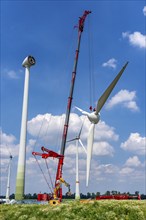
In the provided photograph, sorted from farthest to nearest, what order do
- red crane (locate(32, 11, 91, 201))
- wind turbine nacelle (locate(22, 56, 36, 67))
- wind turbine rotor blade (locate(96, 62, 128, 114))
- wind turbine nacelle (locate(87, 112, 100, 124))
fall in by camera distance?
wind turbine nacelle (locate(22, 56, 36, 67))
red crane (locate(32, 11, 91, 201))
wind turbine nacelle (locate(87, 112, 100, 124))
wind turbine rotor blade (locate(96, 62, 128, 114))

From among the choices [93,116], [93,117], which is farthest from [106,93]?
[93,117]

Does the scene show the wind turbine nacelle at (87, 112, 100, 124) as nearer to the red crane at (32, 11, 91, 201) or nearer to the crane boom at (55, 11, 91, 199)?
the red crane at (32, 11, 91, 201)

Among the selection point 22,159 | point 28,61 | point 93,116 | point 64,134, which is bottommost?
point 22,159

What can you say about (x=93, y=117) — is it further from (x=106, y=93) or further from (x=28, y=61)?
(x=28, y=61)

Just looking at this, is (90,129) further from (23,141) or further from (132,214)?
(132,214)

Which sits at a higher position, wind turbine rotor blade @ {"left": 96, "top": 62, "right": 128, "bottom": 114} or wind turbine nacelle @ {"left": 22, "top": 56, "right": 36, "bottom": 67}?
wind turbine nacelle @ {"left": 22, "top": 56, "right": 36, "bottom": 67}

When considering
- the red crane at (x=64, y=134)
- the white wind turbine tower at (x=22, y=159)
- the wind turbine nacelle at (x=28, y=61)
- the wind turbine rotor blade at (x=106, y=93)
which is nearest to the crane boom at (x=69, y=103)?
the red crane at (x=64, y=134)

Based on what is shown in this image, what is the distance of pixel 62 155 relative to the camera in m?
72.4

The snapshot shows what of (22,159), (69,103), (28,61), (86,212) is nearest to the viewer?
(86,212)

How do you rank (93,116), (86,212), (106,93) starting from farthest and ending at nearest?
(93,116) → (106,93) → (86,212)

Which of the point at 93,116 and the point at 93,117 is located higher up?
the point at 93,116

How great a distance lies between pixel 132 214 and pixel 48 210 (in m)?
11.6

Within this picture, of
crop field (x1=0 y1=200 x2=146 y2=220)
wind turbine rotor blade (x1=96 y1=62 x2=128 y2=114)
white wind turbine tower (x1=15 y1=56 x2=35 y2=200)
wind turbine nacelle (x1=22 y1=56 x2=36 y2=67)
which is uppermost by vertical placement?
wind turbine nacelle (x1=22 y1=56 x2=36 y2=67)

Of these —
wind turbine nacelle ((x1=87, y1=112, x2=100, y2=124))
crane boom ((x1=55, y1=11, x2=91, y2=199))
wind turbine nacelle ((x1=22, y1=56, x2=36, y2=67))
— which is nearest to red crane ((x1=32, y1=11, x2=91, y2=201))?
crane boom ((x1=55, y1=11, x2=91, y2=199))
